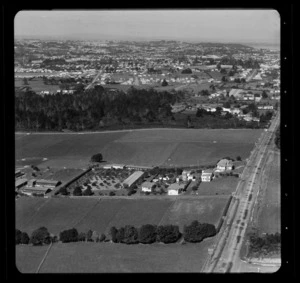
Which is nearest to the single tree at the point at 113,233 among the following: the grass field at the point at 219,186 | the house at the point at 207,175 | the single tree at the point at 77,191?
the single tree at the point at 77,191

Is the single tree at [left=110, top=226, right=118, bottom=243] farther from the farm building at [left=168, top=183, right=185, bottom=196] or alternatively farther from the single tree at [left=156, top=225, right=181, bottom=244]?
the farm building at [left=168, top=183, right=185, bottom=196]

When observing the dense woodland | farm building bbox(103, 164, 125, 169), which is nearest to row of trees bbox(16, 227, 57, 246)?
the dense woodland

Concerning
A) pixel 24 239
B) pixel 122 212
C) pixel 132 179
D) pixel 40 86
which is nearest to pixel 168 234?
pixel 122 212

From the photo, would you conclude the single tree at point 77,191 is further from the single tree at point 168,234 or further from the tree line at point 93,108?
the single tree at point 168,234

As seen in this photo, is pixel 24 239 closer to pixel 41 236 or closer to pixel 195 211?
pixel 41 236
